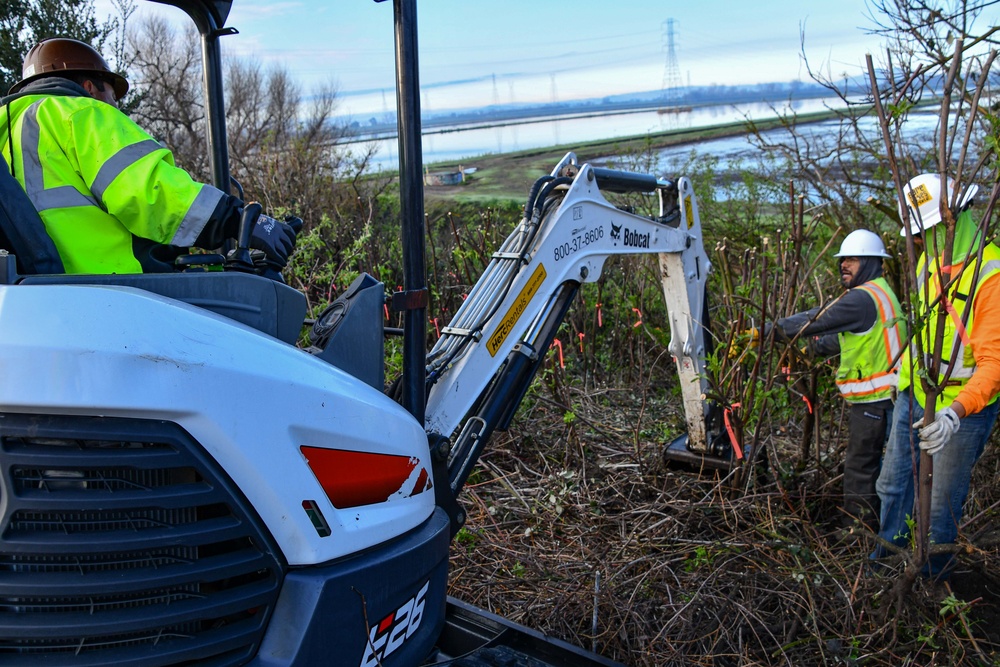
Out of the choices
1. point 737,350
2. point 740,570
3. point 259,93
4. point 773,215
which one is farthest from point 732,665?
point 259,93

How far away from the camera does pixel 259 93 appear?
58.9 feet

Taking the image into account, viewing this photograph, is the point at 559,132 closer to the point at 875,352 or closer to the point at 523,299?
the point at 875,352

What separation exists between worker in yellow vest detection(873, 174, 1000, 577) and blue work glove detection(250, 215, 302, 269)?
224 centimetres

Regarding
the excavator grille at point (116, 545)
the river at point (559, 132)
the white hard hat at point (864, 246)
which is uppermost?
the river at point (559, 132)

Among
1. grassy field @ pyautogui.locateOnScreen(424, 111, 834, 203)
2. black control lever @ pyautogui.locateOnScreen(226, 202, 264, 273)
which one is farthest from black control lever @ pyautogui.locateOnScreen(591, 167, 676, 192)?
grassy field @ pyautogui.locateOnScreen(424, 111, 834, 203)

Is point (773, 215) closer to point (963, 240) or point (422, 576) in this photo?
point (963, 240)

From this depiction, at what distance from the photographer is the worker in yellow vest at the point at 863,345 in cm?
427

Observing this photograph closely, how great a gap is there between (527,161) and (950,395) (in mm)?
7365

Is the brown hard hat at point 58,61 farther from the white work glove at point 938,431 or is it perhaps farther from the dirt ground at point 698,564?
the white work glove at point 938,431

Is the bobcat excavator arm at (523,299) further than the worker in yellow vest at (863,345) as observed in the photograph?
No

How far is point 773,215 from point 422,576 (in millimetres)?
6634

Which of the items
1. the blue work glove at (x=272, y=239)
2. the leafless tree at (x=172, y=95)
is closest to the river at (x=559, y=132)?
the leafless tree at (x=172, y=95)

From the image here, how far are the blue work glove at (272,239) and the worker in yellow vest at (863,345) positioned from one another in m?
2.74

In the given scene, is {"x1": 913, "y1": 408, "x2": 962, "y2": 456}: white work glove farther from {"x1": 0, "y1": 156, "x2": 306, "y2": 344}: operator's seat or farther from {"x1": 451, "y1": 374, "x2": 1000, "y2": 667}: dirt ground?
{"x1": 0, "y1": 156, "x2": 306, "y2": 344}: operator's seat
